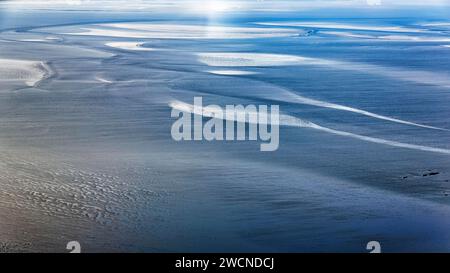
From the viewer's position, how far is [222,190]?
14.6 meters

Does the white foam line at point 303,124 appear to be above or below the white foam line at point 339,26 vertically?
below

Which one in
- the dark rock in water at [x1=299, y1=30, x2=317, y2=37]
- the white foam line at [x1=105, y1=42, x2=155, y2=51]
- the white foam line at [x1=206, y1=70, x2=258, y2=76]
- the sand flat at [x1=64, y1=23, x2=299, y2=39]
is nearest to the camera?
the white foam line at [x1=206, y1=70, x2=258, y2=76]

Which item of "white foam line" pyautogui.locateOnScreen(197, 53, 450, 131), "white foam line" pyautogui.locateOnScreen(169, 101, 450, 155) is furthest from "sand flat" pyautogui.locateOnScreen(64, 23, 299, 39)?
"white foam line" pyautogui.locateOnScreen(169, 101, 450, 155)

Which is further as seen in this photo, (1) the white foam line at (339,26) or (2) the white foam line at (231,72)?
(1) the white foam line at (339,26)

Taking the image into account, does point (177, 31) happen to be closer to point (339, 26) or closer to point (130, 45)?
point (130, 45)

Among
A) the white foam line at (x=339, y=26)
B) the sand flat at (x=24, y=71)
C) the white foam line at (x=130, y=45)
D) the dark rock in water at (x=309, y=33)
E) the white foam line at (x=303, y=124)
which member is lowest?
the white foam line at (x=303, y=124)

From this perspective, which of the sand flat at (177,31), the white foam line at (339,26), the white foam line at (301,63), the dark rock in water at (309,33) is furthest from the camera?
the white foam line at (339,26)

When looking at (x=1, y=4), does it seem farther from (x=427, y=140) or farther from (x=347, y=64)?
(x=427, y=140)

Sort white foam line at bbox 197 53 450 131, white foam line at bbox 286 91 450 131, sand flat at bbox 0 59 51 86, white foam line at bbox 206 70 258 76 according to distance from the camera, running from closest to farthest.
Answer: white foam line at bbox 286 91 450 131
sand flat at bbox 0 59 51 86
white foam line at bbox 197 53 450 131
white foam line at bbox 206 70 258 76

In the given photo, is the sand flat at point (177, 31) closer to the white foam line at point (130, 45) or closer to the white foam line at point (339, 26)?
the white foam line at point (130, 45)

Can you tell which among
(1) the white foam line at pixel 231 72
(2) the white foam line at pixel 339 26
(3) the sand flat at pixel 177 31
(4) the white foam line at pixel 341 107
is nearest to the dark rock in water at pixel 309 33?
(3) the sand flat at pixel 177 31

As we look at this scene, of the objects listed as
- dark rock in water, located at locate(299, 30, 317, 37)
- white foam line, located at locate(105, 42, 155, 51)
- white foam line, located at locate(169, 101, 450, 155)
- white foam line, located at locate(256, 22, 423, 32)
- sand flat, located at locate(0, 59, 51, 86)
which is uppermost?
white foam line, located at locate(256, 22, 423, 32)

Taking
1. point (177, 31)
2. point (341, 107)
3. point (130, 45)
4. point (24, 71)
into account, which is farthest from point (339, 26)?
point (341, 107)

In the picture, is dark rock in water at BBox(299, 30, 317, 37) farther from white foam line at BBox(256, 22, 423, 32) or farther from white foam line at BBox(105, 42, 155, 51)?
white foam line at BBox(105, 42, 155, 51)
